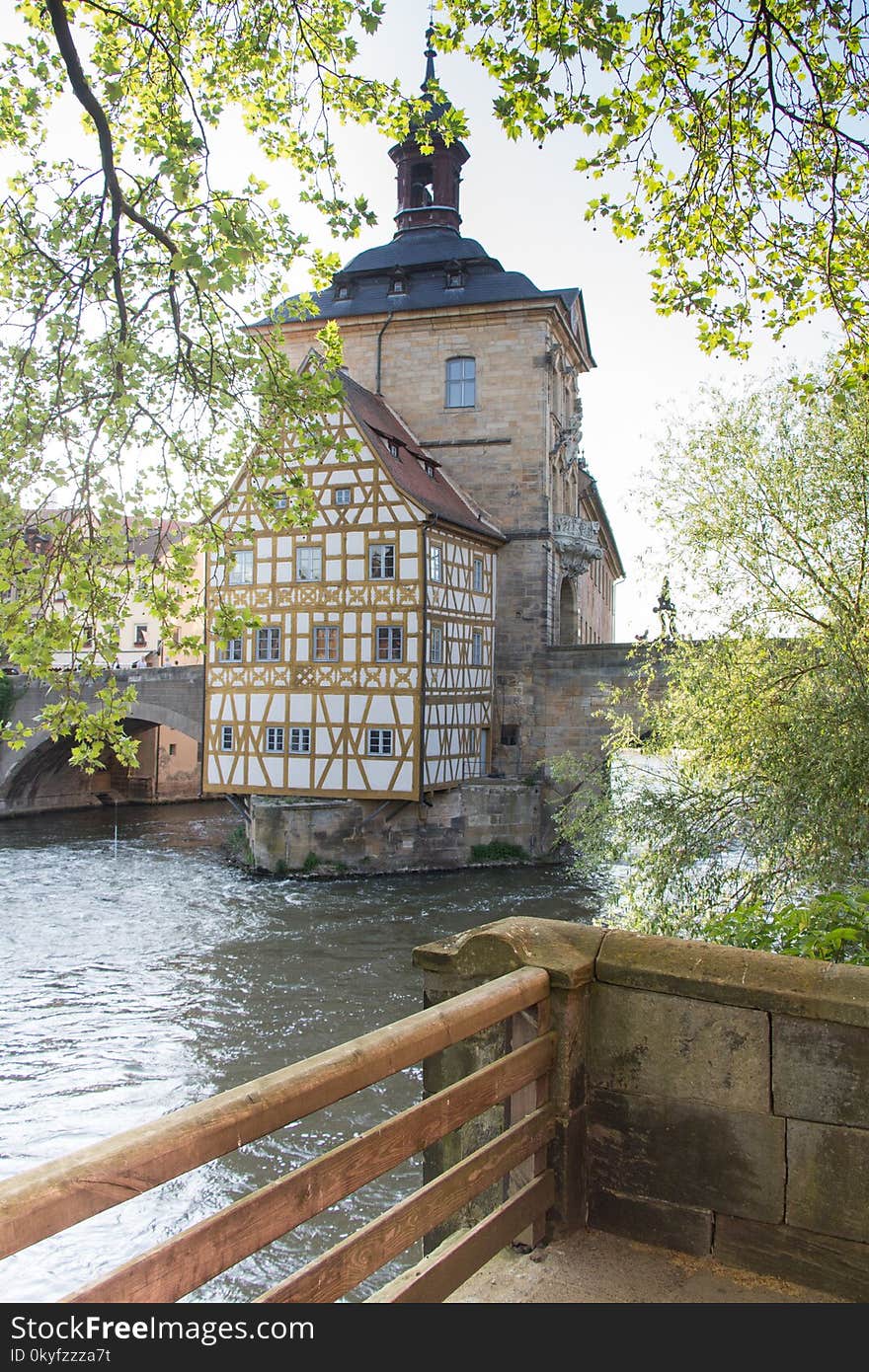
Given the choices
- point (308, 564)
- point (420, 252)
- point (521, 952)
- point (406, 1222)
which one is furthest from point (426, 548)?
point (406, 1222)

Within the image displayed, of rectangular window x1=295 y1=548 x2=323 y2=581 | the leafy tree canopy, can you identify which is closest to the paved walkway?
the leafy tree canopy

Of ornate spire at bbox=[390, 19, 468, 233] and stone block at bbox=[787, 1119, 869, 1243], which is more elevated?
ornate spire at bbox=[390, 19, 468, 233]

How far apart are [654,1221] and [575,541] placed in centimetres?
2423

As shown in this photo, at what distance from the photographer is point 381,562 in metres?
21.5

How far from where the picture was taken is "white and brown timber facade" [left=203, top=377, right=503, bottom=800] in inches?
833

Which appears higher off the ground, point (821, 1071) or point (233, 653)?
point (233, 653)

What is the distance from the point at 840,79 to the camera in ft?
15.4

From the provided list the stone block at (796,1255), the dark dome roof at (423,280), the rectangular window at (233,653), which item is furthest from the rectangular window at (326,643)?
the stone block at (796,1255)

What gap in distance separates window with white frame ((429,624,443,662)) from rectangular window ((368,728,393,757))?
170cm

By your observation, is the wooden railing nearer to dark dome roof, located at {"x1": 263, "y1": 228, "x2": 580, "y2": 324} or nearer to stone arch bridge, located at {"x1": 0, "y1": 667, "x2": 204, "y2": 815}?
stone arch bridge, located at {"x1": 0, "y1": 667, "x2": 204, "y2": 815}

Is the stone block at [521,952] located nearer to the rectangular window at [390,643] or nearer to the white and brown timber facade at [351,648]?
the white and brown timber facade at [351,648]

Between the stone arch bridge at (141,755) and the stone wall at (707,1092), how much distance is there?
2031 cm

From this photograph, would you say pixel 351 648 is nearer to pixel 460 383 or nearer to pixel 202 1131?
pixel 460 383
